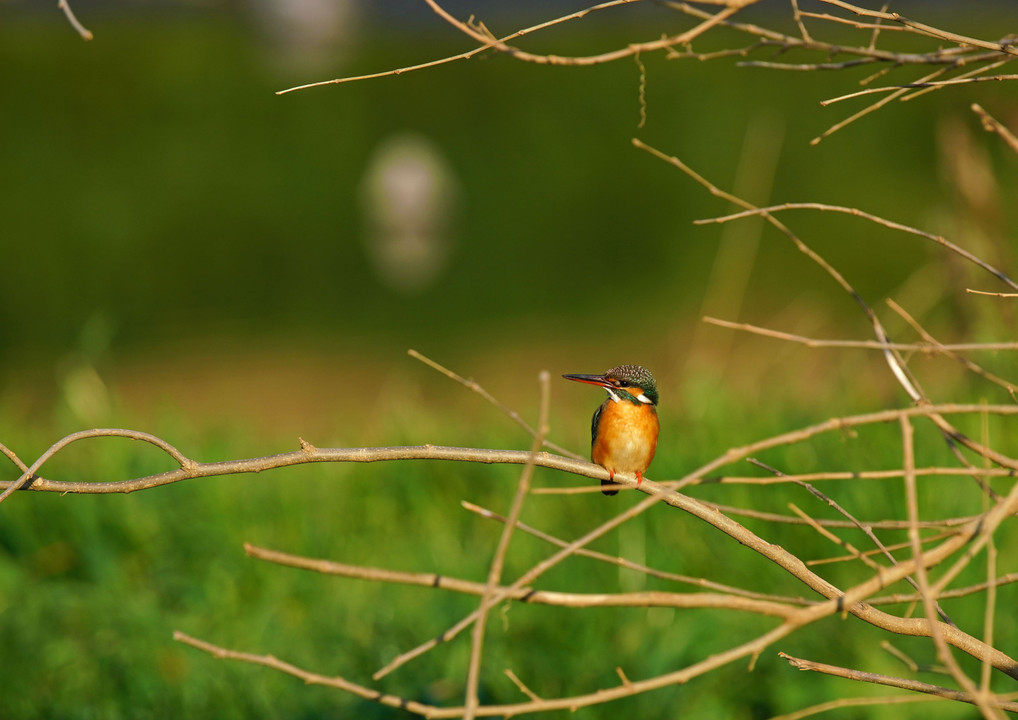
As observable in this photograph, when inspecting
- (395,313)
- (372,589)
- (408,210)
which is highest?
(372,589)

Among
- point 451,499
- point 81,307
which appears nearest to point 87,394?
point 451,499

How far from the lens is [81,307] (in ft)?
31.9

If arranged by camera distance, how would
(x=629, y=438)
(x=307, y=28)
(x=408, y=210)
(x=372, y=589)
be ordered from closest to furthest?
(x=629, y=438) < (x=372, y=589) < (x=408, y=210) < (x=307, y=28)

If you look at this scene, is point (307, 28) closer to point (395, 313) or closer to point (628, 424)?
point (395, 313)

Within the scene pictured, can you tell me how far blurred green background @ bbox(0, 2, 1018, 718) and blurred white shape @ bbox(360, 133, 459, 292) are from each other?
10 cm

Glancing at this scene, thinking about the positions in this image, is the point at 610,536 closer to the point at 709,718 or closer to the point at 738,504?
the point at 738,504

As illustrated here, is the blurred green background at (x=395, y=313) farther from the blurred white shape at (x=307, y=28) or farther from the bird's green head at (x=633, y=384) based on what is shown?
the bird's green head at (x=633, y=384)

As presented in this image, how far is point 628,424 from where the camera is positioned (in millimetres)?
1524

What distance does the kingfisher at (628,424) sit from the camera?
151 centimetres

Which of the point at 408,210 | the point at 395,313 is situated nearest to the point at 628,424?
the point at 395,313

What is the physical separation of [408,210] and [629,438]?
954 centimetres

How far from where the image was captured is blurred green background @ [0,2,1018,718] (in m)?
2.59

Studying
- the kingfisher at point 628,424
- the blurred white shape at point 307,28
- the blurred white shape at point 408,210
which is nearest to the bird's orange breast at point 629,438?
the kingfisher at point 628,424

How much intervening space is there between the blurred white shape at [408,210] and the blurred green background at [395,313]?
95 millimetres
